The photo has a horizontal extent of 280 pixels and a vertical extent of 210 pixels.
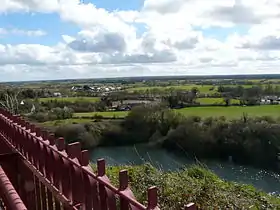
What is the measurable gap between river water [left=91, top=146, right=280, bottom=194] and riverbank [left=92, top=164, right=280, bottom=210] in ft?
4.12

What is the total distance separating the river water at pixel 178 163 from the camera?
13015mm

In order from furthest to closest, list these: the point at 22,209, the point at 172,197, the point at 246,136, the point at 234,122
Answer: the point at 234,122 → the point at 246,136 → the point at 172,197 → the point at 22,209

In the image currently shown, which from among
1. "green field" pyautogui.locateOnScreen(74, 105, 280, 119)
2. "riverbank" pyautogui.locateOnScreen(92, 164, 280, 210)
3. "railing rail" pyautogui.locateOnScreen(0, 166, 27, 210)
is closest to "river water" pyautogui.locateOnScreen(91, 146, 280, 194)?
"riverbank" pyautogui.locateOnScreen(92, 164, 280, 210)

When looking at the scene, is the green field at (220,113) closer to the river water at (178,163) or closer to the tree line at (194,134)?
the tree line at (194,134)

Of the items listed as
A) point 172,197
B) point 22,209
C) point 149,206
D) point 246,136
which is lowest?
point 246,136

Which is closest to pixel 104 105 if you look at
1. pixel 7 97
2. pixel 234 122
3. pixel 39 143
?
pixel 234 122

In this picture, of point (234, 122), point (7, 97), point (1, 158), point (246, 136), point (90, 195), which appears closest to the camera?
Result: point (90, 195)

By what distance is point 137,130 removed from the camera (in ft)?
128

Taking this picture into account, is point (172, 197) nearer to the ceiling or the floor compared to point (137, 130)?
nearer to the ceiling

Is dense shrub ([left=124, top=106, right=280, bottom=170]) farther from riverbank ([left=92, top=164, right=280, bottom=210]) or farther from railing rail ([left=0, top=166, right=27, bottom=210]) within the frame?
railing rail ([left=0, top=166, right=27, bottom=210])

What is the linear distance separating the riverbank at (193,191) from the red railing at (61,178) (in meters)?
2.80

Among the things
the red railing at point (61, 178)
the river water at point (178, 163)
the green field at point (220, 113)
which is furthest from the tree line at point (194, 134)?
the red railing at point (61, 178)

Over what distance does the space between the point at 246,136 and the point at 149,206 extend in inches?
1323

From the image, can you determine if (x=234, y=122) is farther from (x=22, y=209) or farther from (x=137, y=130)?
(x=22, y=209)
